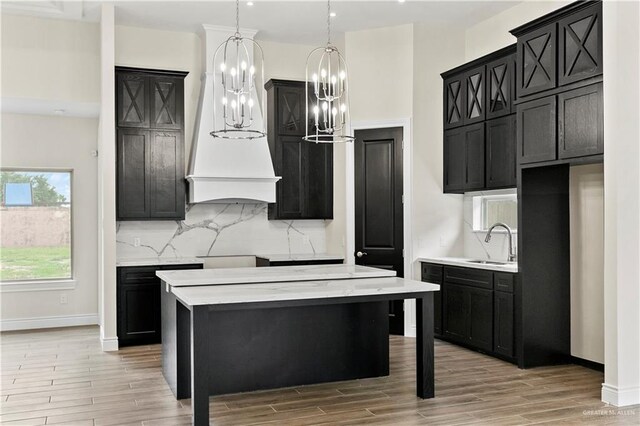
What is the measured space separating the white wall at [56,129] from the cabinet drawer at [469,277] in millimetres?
4414

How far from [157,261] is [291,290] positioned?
2925mm

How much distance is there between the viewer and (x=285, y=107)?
765cm

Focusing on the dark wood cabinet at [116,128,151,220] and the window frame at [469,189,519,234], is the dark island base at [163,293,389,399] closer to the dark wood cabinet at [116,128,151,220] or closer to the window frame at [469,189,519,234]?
the dark wood cabinet at [116,128,151,220]

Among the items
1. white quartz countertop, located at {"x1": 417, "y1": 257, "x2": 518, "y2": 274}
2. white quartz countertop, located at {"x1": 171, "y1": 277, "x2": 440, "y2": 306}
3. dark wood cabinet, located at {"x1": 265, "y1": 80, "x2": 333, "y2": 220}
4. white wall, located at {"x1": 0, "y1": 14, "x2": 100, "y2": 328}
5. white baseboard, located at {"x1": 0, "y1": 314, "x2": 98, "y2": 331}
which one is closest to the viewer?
white quartz countertop, located at {"x1": 171, "y1": 277, "x2": 440, "y2": 306}

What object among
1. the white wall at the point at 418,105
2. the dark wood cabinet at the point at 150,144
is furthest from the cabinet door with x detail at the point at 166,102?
the white wall at the point at 418,105

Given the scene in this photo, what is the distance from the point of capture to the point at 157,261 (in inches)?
269

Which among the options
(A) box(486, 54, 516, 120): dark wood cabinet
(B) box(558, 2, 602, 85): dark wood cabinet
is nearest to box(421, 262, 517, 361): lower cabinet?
(A) box(486, 54, 516, 120): dark wood cabinet

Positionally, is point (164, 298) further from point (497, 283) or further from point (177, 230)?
point (497, 283)

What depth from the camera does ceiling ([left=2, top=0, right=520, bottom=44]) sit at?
21.4ft

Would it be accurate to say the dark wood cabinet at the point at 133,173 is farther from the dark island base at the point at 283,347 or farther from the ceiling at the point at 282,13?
the dark island base at the point at 283,347

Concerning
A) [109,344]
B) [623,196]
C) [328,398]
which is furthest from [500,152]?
[109,344]

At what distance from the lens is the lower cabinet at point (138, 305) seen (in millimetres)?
6605

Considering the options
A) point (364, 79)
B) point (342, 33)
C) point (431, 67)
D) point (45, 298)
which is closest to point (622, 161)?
point (431, 67)

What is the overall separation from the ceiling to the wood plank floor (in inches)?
145
